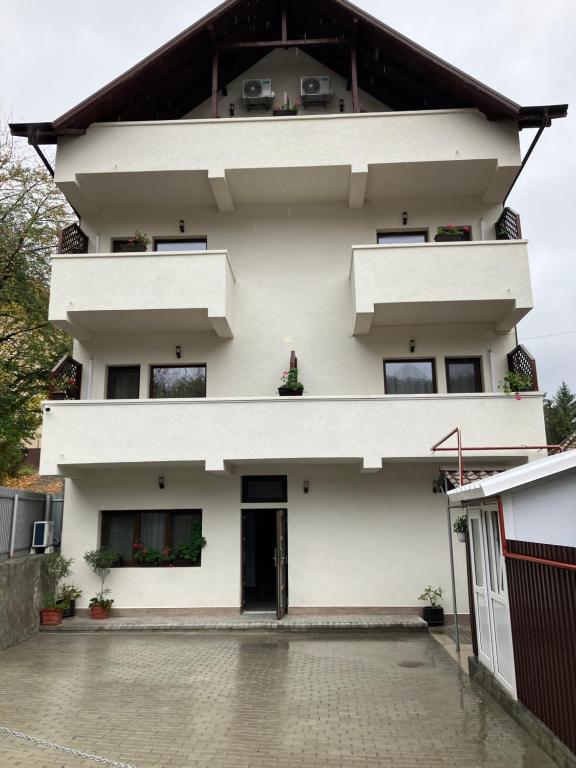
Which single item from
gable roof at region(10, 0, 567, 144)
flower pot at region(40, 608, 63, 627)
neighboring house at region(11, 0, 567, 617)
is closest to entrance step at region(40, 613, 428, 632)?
flower pot at region(40, 608, 63, 627)

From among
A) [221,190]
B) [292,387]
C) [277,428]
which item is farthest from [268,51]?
[277,428]

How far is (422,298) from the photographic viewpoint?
13539mm

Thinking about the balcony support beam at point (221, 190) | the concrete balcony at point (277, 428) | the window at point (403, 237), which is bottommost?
the concrete balcony at point (277, 428)

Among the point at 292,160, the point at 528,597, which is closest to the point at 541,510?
the point at 528,597

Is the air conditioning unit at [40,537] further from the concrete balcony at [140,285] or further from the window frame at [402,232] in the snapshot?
the window frame at [402,232]

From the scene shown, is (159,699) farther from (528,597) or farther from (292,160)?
(292,160)

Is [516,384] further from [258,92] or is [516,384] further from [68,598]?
[68,598]

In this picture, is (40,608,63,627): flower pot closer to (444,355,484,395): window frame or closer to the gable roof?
(444,355,484,395): window frame

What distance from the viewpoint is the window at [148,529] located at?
14453 millimetres

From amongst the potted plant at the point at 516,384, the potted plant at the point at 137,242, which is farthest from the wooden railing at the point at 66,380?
the potted plant at the point at 516,384

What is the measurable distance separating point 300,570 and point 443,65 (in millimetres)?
12239

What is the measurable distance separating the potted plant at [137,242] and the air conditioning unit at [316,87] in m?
5.58

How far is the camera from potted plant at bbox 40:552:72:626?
43.1 ft

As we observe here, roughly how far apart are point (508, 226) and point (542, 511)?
372 inches
